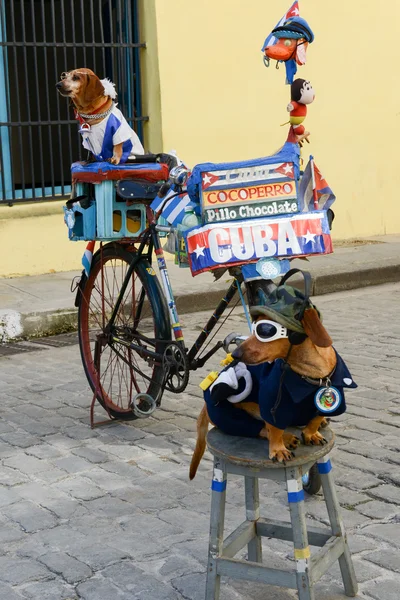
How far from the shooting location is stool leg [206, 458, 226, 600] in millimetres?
2936

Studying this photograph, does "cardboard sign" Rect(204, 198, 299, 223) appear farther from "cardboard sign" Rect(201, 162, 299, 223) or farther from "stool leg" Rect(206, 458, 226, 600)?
"stool leg" Rect(206, 458, 226, 600)

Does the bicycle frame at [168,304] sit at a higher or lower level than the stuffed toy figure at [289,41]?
lower

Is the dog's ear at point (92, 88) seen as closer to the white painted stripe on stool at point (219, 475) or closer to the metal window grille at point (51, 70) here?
the white painted stripe on stool at point (219, 475)

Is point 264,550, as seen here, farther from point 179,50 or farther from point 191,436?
point 179,50

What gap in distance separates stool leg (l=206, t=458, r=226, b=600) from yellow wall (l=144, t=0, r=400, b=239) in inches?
297

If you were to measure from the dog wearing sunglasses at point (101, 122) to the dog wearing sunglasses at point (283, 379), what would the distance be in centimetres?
219

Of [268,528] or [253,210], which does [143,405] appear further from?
[268,528]

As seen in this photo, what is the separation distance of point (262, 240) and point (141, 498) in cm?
123

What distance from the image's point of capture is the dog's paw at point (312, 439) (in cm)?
297

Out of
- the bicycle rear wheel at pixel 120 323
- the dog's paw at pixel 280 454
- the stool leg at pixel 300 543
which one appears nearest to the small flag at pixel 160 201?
the bicycle rear wheel at pixel 120 323

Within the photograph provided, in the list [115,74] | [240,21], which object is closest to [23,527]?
[115,74]

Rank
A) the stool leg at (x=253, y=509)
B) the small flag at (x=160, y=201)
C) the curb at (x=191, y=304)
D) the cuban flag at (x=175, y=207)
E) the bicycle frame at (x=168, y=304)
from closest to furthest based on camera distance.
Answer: the stool leg at (x=253, y=509) < the cuban flag at (x=175, y=207) < the small flag at (x=160, y=201) < the bicycle frame at (x=168, y=304) < the curb at (x=191, y=304)

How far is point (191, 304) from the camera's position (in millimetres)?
8383

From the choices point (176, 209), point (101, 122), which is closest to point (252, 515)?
point (176, 209)
